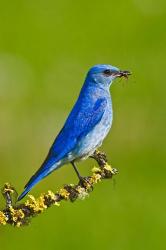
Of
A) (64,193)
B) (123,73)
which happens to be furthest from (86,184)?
(123,73)

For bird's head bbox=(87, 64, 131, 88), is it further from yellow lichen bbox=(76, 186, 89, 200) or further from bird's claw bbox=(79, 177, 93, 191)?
yellow lichen bbox=(76, 186, 89, 200)

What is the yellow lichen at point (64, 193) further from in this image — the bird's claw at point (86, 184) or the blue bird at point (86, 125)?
the blue bird at point (86, 125)

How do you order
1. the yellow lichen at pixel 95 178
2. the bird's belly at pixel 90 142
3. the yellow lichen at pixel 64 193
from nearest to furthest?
the yellow lichen at pixel 64 193, the yellow lichen at pixel 95 178, the bird's belly at pixel 90 142

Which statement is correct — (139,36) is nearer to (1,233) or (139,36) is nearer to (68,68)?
(68,68)

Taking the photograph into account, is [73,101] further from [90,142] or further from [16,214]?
[16,214]

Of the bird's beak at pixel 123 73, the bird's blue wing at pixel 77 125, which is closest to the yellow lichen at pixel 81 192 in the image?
the bird's blue wing at pixel 77 125

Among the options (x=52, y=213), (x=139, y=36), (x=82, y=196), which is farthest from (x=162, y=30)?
(x=82, y=196)
